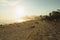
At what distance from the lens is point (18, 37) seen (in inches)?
915

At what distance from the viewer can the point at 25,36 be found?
2333 cm

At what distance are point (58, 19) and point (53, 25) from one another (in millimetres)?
2860

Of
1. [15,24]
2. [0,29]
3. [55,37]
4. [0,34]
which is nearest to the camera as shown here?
[55,37]

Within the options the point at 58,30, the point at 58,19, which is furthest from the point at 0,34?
the point at 58,19

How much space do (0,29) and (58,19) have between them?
1124cm

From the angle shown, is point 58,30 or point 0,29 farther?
point 0,29

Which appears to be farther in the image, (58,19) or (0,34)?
(58,19)

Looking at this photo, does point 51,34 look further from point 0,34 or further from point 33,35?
point 0,34

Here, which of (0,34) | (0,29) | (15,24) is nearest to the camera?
(0,34)

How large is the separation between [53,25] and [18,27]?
246 inches

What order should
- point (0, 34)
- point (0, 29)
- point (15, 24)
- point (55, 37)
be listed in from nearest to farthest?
point (55, 37), point (0, 34), point (0, 29), point (15, 24)

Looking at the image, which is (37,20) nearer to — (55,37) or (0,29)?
(0,29)

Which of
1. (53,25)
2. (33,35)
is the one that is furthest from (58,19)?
(33,35)

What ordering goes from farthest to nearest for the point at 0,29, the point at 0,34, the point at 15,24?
1. the point at 15,24
2. the point at 0,29
3. the point at 0,34
